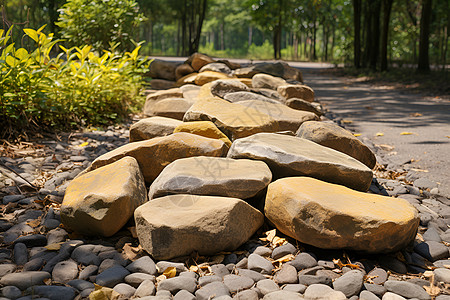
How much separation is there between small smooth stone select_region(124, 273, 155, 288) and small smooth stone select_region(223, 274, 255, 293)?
0.35m

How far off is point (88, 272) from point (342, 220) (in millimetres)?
1257

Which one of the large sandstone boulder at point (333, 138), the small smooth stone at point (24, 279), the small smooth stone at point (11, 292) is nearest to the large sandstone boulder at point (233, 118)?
the large sandstone boulder at point (333, 138)

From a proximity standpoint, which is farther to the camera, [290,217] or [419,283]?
[290,217]

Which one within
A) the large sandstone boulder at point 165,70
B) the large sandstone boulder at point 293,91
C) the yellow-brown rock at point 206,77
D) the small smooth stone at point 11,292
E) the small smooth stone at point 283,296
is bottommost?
the small smooth stone at point 283,296

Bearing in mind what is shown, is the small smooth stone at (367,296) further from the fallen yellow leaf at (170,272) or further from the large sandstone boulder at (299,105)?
the large sandstone boulder at (299,105)

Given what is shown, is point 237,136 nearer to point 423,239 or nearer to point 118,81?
point 423,239

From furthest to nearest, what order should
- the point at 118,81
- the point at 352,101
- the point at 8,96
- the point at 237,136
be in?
the point at 352,101, the point at 118,81, the point at 8,96, the point at 237,136

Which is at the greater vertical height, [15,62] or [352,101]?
[15,62]

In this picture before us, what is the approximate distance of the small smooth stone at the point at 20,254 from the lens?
2.01 metres

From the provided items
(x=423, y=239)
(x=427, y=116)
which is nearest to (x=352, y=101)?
(x=427, y=116)

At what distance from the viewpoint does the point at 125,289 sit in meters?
1.79

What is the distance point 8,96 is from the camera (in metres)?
3.82

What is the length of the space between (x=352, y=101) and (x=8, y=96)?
6.84 meters

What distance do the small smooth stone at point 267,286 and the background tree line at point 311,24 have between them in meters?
2.04
